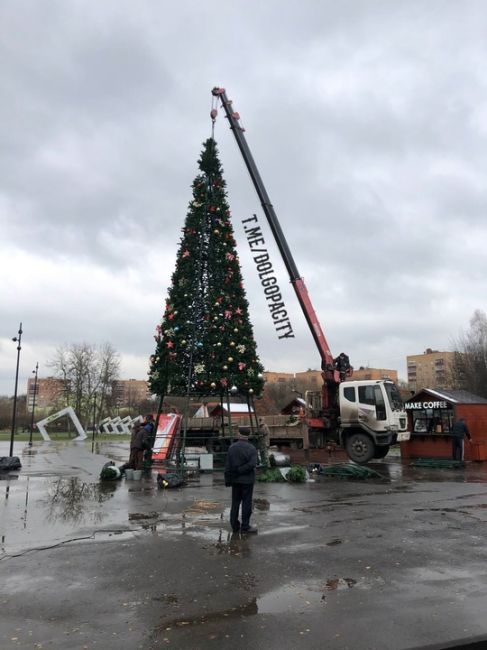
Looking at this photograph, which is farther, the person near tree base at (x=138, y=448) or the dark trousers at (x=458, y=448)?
the dark trousers at (x=458, y=448)

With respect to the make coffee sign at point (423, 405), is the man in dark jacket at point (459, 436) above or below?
below

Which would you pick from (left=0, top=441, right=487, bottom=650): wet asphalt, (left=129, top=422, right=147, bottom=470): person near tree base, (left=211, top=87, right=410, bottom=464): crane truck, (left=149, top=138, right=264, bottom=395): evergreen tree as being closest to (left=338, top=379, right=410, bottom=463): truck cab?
(left=211, top=87, right=410, bottom=464): crane truck

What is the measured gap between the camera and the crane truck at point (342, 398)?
20.0 meters

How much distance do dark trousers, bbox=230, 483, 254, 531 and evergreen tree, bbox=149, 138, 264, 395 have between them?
8.47 m

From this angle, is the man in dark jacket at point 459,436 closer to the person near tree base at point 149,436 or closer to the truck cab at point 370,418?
the truck cab at point 370,418

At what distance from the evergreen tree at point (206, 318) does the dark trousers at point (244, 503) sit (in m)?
8.47

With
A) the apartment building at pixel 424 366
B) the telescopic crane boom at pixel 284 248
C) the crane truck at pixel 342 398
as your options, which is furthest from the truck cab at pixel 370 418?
the apartment building at pixel 424 366

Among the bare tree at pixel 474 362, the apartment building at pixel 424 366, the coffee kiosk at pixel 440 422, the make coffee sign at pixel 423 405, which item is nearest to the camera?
the coffee kiosk at pixel 440 422

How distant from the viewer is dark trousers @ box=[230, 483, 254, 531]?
8562 mm

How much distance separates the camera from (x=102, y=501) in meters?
11.6

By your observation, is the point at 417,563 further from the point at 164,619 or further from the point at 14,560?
the point at 14,560

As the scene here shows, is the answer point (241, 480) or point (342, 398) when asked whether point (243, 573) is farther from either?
point (342, 398)

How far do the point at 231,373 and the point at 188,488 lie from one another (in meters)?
4.68

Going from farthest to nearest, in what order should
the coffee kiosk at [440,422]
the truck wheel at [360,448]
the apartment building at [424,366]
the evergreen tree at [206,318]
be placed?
the apartment building at [424,366], the coffee kiosk at [440,422], the truck wheel at [360,448], the evergreen tree at [206,318]
